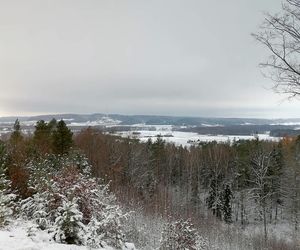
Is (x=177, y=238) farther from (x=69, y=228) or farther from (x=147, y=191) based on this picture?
(x=147, y=191)

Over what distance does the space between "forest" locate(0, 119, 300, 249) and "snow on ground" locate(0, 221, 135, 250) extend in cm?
27

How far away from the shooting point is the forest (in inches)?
383

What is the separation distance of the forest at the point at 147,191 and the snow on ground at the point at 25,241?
0.27 meters

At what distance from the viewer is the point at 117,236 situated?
918 centimetres

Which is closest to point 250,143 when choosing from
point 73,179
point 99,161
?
point 99,161

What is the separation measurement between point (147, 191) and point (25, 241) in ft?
108

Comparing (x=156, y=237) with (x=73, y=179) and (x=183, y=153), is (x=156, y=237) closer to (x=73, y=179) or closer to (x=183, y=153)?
(x=73, y=179)

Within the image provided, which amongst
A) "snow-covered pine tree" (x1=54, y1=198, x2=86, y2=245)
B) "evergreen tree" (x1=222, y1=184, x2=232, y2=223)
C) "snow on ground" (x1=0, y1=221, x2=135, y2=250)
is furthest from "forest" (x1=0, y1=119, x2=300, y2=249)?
"snow on ground" (x1=0, y1=221, x2=135, y2=250)

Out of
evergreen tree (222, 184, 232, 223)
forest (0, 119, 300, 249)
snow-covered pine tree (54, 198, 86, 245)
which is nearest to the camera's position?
snow-covered pine tree (54, 198, 86, 245)

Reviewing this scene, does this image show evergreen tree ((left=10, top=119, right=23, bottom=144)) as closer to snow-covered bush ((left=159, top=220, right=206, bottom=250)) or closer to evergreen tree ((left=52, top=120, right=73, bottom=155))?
evergreen tree ((left=52, top=120, right=73, bottom=155))

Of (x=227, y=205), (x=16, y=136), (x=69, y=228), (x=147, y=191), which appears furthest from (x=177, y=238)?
(x=227, y=205)

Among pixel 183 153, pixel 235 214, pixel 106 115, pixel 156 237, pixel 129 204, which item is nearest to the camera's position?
pixel 156 237

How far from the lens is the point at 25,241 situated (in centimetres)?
722

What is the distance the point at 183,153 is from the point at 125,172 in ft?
51.6
